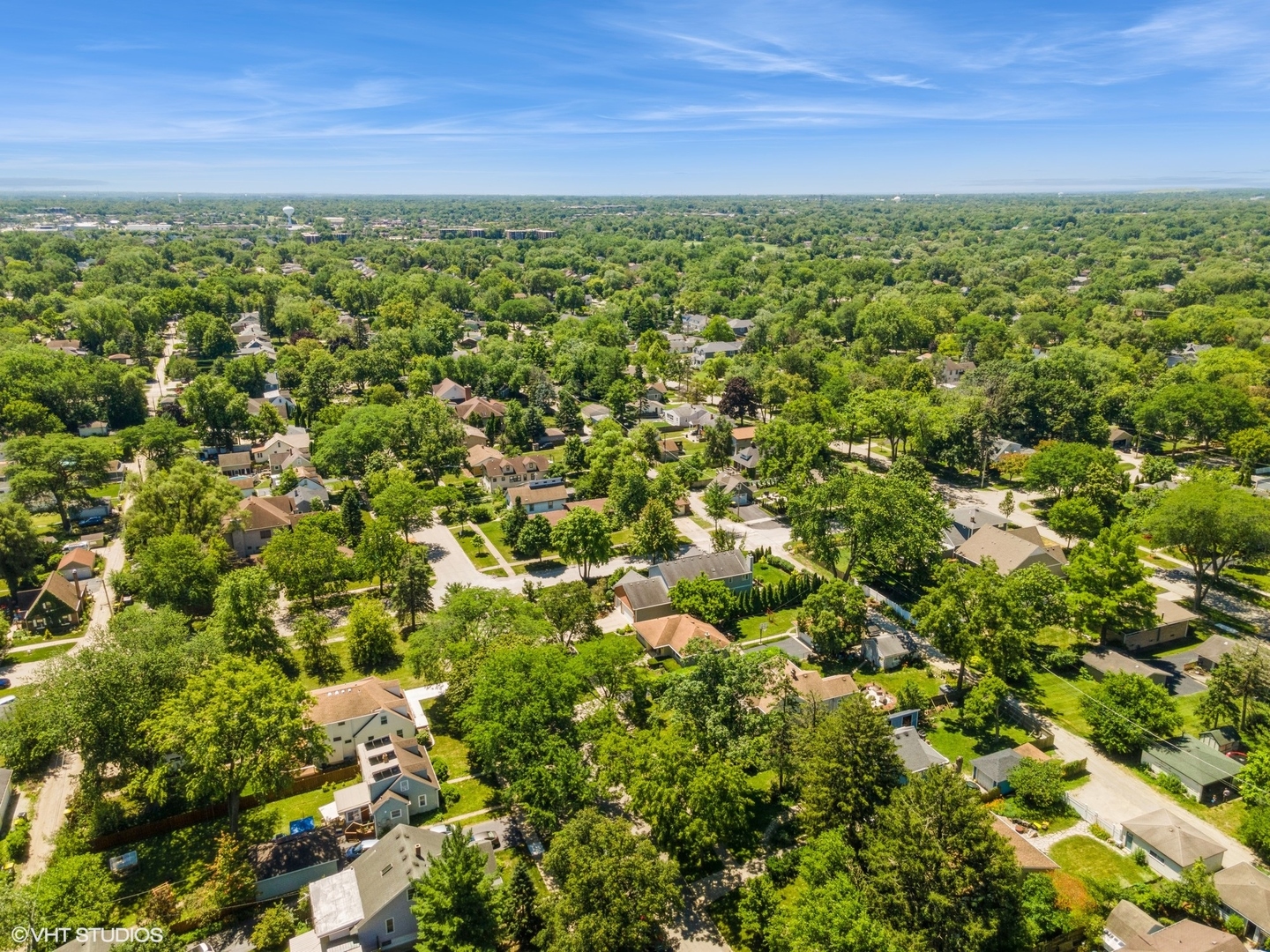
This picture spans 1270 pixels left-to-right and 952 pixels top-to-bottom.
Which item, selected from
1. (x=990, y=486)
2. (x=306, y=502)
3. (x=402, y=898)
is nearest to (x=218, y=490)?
(x=306, y=502)

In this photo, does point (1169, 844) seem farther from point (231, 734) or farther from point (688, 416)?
point (688, 416)

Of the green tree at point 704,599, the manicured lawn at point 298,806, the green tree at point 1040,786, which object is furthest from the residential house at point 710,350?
the manicured lawn at point 298,806

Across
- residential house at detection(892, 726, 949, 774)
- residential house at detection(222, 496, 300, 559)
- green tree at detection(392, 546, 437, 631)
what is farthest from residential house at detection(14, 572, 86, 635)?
residential house at detection(892, 726, 949, 774)

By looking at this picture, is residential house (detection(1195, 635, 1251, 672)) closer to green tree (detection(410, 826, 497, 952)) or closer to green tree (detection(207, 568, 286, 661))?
green tree (detection(410, 826, 497, 952))

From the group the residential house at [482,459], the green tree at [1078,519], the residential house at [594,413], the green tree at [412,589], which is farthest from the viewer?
the residential house at [594,413]

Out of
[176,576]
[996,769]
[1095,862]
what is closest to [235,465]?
[176,576]

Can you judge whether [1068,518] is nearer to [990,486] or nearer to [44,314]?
[990,486]

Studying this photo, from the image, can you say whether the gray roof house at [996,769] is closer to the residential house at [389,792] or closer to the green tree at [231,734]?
the residential house at [389,792]
